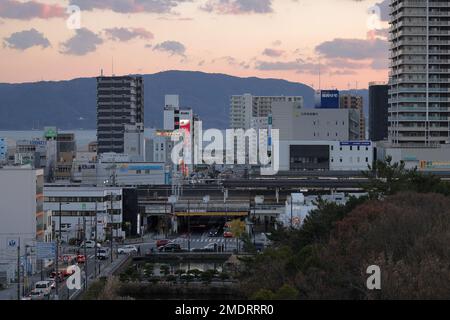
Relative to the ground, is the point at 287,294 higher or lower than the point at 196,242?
higher

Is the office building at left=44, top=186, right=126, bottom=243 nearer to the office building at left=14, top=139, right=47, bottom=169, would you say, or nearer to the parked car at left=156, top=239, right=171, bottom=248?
the parked car at left=156, top=239, right=171, bottom=248

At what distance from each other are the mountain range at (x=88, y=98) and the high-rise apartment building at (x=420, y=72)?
92.0 feet

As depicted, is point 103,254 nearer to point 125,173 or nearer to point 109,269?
point 109,269

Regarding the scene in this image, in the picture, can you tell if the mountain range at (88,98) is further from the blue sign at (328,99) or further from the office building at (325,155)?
the office building at (325,155)

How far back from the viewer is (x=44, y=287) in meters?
16.6

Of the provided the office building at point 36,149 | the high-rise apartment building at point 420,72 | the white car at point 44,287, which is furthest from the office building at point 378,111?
the white car at point 44,287

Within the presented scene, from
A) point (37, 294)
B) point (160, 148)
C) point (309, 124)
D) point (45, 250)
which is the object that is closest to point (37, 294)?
point (37, 294)

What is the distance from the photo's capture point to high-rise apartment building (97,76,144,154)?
5619 centimetres

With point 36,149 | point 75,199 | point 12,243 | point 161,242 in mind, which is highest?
point 36,149

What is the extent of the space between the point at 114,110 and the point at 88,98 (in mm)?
18233

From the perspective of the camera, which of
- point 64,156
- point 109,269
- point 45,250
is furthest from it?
point 64,156

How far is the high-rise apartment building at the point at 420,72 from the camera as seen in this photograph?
3862 cm

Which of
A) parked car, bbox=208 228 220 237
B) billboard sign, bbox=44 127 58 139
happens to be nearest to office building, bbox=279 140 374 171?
billboard sign, bbox=44 127 58 139

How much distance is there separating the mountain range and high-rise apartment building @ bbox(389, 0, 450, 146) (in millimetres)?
28027
